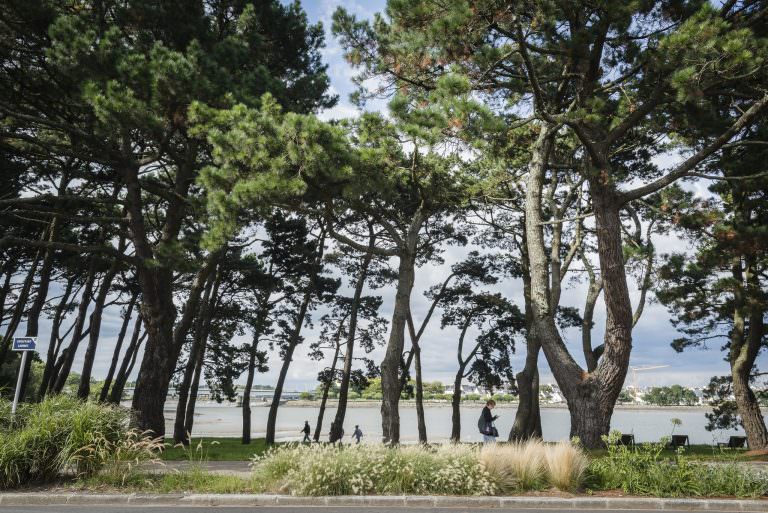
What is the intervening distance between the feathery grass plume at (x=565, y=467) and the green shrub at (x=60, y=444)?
247 inches

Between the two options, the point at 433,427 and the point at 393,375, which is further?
the point at 433,427

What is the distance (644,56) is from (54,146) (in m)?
13.8

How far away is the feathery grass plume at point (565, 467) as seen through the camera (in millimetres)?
7727

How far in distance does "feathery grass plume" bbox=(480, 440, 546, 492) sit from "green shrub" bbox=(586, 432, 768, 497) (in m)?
0.83

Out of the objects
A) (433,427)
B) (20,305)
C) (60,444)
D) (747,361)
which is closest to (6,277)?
(20,305)

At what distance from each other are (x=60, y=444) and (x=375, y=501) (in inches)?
191

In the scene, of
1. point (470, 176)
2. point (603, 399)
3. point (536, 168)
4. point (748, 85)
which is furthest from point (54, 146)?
point (748, 85)

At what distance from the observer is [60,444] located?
779cm

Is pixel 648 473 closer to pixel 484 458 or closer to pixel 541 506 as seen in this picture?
pixel 541 506

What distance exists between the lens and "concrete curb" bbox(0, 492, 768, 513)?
712 centimetres

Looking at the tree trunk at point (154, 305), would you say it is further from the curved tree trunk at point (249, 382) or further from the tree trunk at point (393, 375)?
the curved tree trunk at point (249, 382)

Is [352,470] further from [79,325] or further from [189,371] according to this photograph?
[79,325]

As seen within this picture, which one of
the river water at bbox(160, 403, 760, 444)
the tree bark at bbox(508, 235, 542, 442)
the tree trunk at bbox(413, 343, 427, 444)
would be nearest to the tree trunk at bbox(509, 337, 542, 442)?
the tree bark at bbox(508, 235, 542, 442)

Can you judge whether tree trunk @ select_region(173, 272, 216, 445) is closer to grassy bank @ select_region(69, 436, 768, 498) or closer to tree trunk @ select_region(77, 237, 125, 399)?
tree trunk @ select_region(77, 237, 125, 399)
